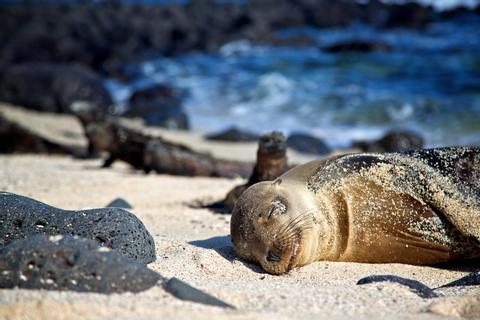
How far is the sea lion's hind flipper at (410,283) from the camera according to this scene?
3.87m

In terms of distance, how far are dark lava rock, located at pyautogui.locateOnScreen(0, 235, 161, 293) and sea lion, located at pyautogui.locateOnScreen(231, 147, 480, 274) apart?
1.16 metres

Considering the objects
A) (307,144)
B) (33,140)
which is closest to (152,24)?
(307,144)

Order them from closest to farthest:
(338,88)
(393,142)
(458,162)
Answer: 1. (458,162)
2. (393,142)
3. (338,88)

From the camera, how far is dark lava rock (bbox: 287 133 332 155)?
12.0 meters

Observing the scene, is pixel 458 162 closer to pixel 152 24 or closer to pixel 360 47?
pixel 360 47

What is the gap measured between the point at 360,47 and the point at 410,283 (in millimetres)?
22608

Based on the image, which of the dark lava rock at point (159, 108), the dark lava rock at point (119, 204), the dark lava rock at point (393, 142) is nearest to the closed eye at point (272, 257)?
the dark lava rock at point (119, 204)

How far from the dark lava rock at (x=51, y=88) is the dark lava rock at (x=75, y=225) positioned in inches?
498

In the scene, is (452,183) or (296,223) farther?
(452,183)

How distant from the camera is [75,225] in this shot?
4262 mm

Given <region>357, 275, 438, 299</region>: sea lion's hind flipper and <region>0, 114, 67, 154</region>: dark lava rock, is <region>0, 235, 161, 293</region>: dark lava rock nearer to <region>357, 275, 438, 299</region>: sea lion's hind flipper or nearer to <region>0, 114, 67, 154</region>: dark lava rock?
<region>357, 275, 438, 299</region>: sea lion's hind flipper

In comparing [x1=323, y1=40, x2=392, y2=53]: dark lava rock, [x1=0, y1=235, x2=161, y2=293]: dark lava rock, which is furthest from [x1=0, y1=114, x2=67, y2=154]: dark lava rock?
[x1=323, y1=40, x2=392, y2=53]: dark lava rock

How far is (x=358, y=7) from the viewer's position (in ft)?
131

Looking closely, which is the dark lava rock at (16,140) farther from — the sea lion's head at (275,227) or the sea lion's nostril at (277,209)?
the sea lion's nostril at (277,209)
